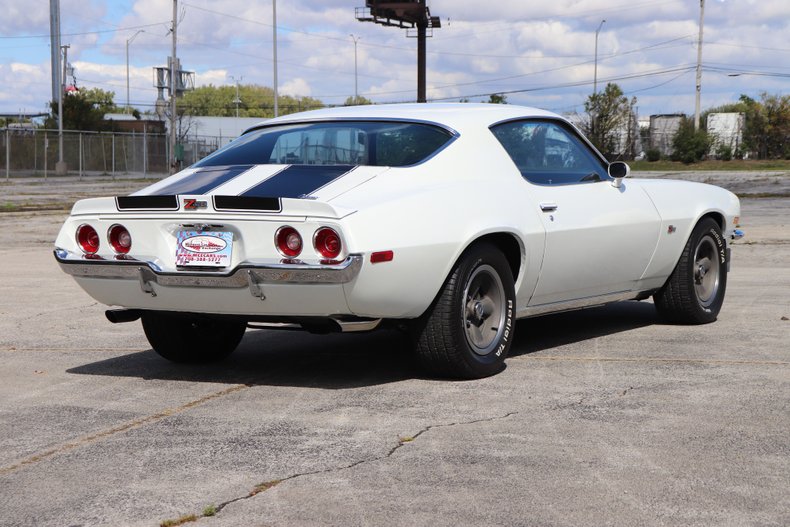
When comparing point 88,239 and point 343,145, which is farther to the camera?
point 343,145

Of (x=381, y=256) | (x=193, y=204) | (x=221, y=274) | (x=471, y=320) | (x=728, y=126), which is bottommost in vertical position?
(x=471, y=320)

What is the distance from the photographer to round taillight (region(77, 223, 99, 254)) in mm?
6191

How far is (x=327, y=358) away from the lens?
23.4 ft

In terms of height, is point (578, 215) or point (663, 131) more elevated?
point (663, 131)

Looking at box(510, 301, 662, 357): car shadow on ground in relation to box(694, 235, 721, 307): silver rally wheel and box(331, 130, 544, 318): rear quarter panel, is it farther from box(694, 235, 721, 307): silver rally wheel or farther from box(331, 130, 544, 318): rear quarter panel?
box(331, 130, 544, 318): rear quarter panel

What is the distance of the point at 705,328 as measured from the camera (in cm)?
815

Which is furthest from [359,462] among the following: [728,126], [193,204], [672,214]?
[728,126]

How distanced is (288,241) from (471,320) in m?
1.26

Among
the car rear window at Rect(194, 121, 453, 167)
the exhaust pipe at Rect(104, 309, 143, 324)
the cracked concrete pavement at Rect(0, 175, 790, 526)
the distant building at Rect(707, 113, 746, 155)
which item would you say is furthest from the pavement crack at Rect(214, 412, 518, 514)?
the distant building at Rect(707, 113, 746, 155)

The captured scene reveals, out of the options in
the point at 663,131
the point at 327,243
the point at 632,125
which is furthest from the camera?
the point at 663,131

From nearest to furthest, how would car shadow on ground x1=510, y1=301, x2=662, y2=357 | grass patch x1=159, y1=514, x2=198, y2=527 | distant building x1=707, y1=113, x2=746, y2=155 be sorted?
grass patch x1=159, y1=514, x2=198, y2=527 < car shadow on ground x1=510, y1=301, x2=662, y2=357 < distant building x1=707, y1=113, x2=746, y2=155

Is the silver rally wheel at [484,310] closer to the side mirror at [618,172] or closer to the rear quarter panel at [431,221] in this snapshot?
the rear quarter panel at [431,221]

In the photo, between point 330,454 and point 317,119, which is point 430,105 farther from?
point 330,454

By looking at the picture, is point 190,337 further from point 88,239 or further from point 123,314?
point 88,239
